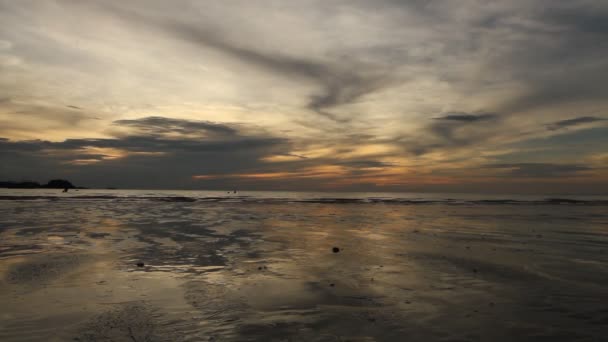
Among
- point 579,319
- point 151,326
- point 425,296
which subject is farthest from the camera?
point 425,296

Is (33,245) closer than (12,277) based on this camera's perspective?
No

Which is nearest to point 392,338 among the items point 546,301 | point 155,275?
point 546,301

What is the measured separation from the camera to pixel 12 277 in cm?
1038

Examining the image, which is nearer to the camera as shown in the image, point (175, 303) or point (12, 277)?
point (175, 303)

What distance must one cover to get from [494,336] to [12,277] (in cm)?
1191

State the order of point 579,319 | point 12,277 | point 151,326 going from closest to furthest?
point 151,326 < point 579,319 < point 12,277

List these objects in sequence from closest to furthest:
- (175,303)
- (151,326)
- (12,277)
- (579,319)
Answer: (151,326)
(579,319)
(175,303)
(12,277)

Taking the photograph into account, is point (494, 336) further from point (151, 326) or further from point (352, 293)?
point (151, 326)

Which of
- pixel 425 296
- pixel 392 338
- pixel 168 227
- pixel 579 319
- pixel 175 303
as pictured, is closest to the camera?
pixel 392 338

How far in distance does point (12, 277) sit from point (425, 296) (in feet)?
35.9

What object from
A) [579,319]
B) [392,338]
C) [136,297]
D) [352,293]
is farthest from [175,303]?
[579,319]

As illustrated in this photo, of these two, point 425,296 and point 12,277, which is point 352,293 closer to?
point 425,296

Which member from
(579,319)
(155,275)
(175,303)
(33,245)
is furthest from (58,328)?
(33,245)

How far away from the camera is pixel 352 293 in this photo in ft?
30.1
